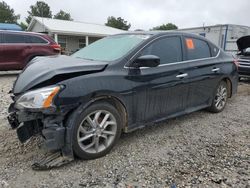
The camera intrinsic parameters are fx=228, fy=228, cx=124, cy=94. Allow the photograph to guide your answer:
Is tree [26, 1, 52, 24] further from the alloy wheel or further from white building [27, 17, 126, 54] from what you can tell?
the alloy wheel

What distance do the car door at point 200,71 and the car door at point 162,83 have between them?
188 millimetres

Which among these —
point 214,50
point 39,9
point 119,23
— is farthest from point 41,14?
point 214,50

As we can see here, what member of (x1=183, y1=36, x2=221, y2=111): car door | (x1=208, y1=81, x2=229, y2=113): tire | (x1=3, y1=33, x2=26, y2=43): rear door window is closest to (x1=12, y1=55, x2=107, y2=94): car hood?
(x1=183, y1=36, x2=221, y2=111): car door

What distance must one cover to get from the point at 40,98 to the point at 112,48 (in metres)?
1.52

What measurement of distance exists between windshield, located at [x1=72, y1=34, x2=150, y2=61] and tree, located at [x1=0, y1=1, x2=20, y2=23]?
53.0 metres

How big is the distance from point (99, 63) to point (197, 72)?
6.17 ft

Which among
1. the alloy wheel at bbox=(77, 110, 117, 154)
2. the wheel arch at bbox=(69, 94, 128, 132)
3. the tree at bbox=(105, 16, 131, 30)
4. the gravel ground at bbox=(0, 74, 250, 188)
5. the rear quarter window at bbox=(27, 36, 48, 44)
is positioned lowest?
the gravel ground at bbox=(0, 74, 250, 188)

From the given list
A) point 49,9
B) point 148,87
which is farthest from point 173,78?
point 49,9

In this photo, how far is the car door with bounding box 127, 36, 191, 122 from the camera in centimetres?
318

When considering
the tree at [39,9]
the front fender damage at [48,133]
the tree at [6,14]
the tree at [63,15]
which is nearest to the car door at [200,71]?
the front fender damage at [48,133]

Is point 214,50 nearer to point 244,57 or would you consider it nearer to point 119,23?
point 244,57

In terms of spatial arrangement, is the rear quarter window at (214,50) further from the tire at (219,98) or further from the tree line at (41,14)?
the tree line at (41,14)

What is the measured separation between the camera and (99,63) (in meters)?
3.00

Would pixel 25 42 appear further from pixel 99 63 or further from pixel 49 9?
pixel 49 9
